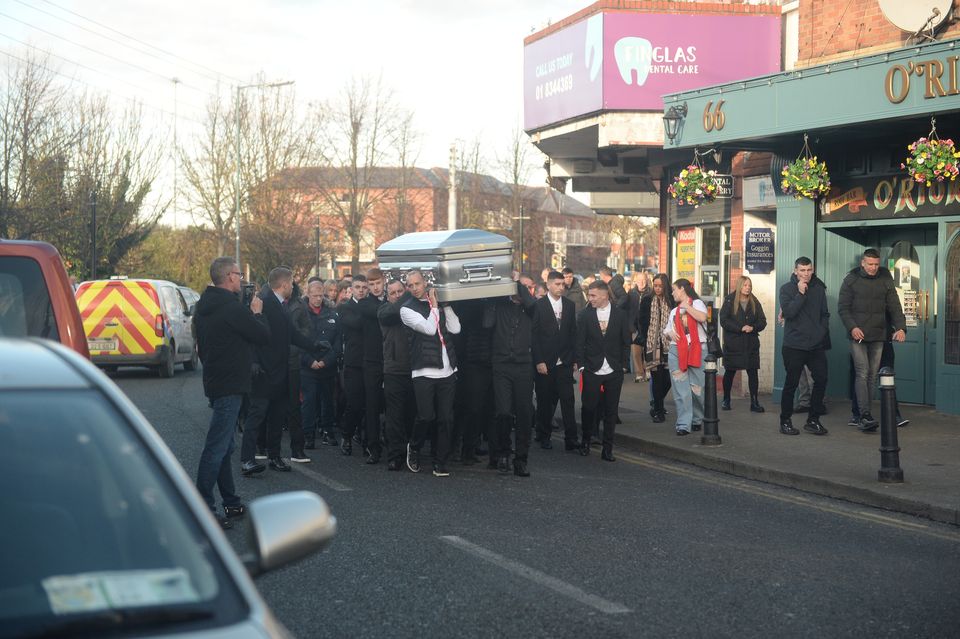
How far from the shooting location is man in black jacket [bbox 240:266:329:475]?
10.3 meters

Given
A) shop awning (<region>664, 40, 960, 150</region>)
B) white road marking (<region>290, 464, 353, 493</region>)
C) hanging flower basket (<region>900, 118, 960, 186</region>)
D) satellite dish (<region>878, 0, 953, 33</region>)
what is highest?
satellite dish (<region>878, 0, 953, 33</region>)

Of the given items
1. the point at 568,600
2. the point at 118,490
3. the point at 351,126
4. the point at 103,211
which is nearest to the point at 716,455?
the point at 568,600

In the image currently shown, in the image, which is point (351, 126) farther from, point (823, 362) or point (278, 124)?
point (823, 362)

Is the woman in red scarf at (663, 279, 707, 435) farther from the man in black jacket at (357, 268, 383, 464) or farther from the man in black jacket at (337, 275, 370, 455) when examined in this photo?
the man in black jacket at (337, 275, 370, 455)

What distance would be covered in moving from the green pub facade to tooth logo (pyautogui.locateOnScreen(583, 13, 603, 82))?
4.63m

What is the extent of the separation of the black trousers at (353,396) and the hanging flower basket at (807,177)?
651cm

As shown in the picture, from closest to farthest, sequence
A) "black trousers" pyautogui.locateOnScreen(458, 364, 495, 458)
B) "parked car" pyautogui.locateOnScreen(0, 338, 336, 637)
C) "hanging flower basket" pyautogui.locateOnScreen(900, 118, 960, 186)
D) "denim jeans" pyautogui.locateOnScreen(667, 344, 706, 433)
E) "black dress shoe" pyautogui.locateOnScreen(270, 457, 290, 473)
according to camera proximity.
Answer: "parked car" pyautogui.locateOnScreen(0, 338, 336, 637) < "black dress shoe" pyautogui.locateOnScreen(270, 457, 290, 473) < "black trousers" pyautogui.locateOnScreen(458, 364, 495, 458) < "hanging flower basket" pyautogui.locateOnScreen(900, 118, 960, 186) < "denim jeans" pyautogui.locateOnScreen(667, 344, 706, 433)

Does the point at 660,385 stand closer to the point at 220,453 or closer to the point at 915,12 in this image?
the point at 915,12

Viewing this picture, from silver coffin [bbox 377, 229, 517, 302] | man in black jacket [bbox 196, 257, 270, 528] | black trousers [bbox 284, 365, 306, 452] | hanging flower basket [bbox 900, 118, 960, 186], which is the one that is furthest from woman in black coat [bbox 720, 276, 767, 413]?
man in black jacket [bbox 196, 257, 270, 528]

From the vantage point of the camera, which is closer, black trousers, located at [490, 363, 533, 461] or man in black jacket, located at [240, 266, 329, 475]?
man in black jacket, located at [240, 266, 329, 475]

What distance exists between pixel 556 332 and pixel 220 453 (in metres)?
4.86

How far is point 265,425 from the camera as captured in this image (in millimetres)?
10898

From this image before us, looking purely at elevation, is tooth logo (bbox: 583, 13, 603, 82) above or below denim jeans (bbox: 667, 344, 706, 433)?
above

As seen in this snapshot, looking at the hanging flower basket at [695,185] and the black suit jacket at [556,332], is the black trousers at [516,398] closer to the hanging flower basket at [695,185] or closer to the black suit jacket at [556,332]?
the black suit jacket at [556,332]
